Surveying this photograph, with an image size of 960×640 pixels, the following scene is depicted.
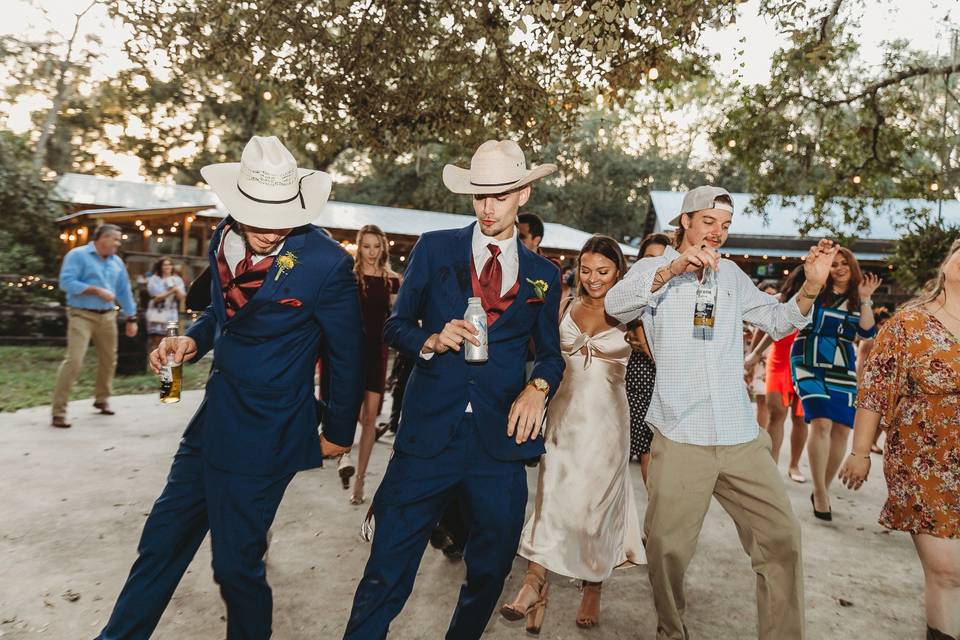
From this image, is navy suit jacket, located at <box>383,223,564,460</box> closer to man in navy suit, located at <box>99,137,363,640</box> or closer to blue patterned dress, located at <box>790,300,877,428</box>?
man in navy suit, located at <box>99,137,363,640</box>

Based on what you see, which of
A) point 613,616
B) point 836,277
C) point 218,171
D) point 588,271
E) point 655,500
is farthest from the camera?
point 836,277

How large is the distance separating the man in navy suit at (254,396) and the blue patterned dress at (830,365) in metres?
4.48

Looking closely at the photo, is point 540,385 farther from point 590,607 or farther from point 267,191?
point 590,607

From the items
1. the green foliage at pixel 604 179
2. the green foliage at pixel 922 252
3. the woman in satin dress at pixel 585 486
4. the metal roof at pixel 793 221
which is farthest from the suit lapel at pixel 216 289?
the green foliage at pixel 604 179

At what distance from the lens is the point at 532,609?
10.9ft

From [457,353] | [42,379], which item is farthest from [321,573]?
[42,379]

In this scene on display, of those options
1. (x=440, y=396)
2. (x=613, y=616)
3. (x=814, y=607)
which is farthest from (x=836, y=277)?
(x=440, y=396)

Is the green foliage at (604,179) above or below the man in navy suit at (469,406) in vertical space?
above

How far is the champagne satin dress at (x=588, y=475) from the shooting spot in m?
3.36

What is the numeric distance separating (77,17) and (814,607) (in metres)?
32.3

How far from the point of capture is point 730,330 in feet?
9.90

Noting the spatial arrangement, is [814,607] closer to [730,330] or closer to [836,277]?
[730,330]

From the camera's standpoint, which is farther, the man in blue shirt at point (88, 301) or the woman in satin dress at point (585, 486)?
the man in blue shirt at point (88, 301)

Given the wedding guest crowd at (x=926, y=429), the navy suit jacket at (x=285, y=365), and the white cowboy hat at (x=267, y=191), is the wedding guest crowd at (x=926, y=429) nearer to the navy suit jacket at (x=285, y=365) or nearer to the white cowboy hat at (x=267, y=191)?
the navy suit jacket at (x=285, y=365)
